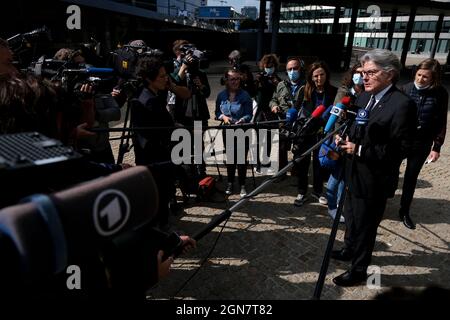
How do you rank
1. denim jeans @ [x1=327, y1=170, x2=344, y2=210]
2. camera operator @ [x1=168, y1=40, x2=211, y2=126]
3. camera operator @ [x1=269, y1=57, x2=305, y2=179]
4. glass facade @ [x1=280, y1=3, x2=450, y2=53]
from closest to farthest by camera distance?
denim jeans @ [x1=327, y1=170, x2=344, y2=210], camera operator @ [x1=168, y1=40, x2=211, y2=126], camera operator @ [x1=269, y1=57, x2=305, y2=179], glass facade @ [x1=280, y1=3, x2=450, y2=53]

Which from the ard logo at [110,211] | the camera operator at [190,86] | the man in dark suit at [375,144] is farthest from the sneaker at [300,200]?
the ard logo at [110,211]

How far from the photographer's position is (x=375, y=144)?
2826 millimetres

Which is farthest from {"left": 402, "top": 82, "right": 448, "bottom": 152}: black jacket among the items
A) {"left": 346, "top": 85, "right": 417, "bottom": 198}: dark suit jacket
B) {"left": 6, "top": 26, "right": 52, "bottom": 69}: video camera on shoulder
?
{"left": 6, "top": 26, "right": 52, "bottom": 69}: video camera on shoulder

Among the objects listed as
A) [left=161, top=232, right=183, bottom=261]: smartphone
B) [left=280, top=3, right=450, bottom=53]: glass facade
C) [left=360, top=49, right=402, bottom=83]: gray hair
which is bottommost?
[left=161, top=232, right=183, bottom=261]: smartphone

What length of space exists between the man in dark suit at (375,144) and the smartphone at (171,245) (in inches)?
70.1

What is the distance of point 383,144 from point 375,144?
0.06m

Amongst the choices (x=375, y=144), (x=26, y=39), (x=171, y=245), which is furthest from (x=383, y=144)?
(x=26, y=39)

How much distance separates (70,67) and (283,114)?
10.3 ft

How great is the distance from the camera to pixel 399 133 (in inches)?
107

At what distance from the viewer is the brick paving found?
10.6 feet

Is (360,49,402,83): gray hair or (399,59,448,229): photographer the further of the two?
(399,59,448,229): photographer

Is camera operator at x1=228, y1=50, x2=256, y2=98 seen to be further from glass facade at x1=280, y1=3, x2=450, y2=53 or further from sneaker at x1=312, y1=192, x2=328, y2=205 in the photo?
glass facade at x1=280, y1=3, x2=450, y2=53

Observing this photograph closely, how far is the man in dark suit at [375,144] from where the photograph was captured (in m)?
2.74
